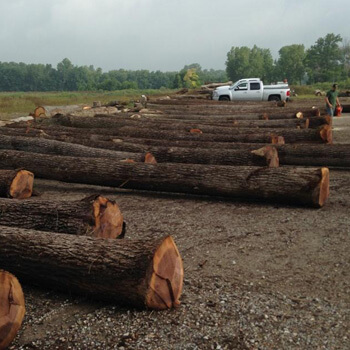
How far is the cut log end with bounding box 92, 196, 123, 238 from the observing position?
506 centimetres

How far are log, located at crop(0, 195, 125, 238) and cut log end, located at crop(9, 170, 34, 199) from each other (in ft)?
5.95

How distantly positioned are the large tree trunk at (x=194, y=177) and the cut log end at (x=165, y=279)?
3593 mm

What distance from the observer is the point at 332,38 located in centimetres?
10425

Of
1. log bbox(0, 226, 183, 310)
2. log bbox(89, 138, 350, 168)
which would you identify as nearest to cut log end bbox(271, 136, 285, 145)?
log bbox(89, 138, 350, 168)

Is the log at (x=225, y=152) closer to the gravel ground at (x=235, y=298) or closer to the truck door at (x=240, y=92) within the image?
the gravel ground at (x=235, y=298)

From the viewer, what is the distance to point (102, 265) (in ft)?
13.1

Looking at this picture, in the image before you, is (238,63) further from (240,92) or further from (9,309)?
(9,309)

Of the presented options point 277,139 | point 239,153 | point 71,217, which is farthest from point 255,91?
point 71,217

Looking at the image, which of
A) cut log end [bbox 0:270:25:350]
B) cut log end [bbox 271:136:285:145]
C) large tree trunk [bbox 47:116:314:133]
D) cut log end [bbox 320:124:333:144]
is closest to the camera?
cut log end [bbox 0:270:25:350]

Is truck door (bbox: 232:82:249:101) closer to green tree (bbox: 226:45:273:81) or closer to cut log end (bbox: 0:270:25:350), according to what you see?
cut log end (bbox: 0:270:25:350)

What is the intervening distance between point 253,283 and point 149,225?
237cm

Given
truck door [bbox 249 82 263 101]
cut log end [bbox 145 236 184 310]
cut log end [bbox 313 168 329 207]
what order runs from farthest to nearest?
truck door [bbox 249 82 263 101], cut log end [bbox 313 168 329 207], cut log end [bbox 145 236 184 310]

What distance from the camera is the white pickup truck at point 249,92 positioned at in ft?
96.1

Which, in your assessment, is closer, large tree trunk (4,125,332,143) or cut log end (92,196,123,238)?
cut log end (92,196,123,238)
